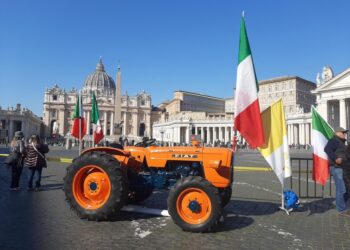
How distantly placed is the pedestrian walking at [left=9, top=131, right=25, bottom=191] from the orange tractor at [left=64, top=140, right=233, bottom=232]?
422 centimetres

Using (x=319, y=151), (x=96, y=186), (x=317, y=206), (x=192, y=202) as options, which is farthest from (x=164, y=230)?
(x=319, y=151)

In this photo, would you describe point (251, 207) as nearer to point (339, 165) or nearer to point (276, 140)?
point (276, 140)

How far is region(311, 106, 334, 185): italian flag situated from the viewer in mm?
7988

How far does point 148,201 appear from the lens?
7703 millimetres

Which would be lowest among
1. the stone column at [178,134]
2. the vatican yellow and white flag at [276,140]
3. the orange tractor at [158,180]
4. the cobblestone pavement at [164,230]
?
the cobblestone pavement at [164,230]

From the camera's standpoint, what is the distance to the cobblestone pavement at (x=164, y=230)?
15.3 feet

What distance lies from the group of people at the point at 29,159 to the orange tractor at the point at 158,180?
12.8 feet

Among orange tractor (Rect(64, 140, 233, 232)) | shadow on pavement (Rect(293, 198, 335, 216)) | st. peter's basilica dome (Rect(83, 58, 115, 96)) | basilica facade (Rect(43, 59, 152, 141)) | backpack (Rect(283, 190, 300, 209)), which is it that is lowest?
shadow on pavement (Rect(293, 198, 335, 216))

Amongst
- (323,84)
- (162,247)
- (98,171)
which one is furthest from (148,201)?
(323,84)

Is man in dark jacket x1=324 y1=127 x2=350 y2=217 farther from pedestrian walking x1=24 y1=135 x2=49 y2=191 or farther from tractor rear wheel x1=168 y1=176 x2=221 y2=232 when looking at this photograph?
pedestrian walking x1=24 y1=135 x2=49 y2=191

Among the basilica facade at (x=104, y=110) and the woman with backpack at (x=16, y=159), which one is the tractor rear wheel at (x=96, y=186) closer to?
the woman with backpack at (x=16, y=159)

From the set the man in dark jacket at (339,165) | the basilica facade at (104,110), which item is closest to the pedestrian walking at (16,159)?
the man in dark jacket at (339,165)

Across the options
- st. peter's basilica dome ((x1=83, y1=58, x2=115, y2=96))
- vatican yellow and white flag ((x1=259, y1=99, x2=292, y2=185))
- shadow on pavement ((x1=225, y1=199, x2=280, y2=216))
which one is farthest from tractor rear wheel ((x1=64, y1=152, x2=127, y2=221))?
st. peter's basilica dome ((x1=83, y1=58, x2=115, y2=96))

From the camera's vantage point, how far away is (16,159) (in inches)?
380
